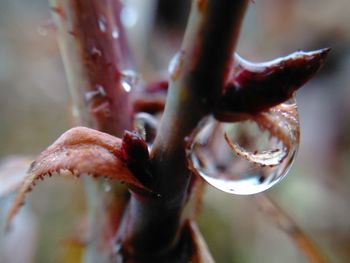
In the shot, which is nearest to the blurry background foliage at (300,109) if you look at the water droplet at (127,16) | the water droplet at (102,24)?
the water droplet at (127,16)

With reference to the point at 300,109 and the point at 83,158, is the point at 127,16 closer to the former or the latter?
the point at 83,158

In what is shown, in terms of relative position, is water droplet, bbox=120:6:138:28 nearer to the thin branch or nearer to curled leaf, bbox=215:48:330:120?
curled leaf, bbox=215:48:330:120

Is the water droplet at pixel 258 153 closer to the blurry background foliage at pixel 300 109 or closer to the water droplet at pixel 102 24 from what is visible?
the water droplet at pixel 102 24

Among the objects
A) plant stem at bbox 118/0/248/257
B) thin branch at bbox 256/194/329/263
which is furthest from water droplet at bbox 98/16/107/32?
thin branch at bbox 256/194/329/263

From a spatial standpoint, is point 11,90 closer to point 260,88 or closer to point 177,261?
point 177,261

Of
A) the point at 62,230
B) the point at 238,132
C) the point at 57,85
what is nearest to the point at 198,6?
the point at 238,132

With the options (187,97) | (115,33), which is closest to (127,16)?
(115,33)

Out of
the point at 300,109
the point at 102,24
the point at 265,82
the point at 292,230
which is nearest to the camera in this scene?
the point at 265,82
